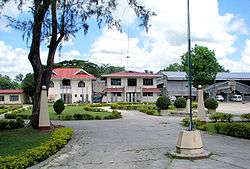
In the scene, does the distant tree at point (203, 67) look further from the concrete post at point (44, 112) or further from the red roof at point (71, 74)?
the concrete post at point (44, 112)

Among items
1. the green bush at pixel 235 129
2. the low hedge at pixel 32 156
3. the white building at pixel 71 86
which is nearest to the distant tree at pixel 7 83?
the white building at pixel 71 86

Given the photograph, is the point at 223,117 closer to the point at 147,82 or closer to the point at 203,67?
the point at 147,82

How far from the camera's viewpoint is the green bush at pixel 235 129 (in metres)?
16.8

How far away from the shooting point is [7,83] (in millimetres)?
109062

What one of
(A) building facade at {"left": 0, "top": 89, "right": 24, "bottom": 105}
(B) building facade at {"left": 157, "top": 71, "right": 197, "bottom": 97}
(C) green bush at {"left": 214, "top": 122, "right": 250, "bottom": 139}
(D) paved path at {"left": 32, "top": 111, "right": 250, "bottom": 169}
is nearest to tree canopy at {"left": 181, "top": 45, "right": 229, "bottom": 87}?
(B) building facade at {"left": 157, "top": 71, "right": 197, "bottom": 97}

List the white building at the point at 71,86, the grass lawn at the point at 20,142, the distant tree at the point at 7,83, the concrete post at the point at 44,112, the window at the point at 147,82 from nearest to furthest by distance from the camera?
the grass lawn at the point at 20,142 < the concrete post at the point at 44,112 < the white building at the point at 71,86 < the window at the point at 147,82 < the distant tree at the point at 7,83

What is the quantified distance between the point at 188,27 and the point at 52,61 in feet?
37.3

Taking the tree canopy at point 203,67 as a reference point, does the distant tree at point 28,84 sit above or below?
below

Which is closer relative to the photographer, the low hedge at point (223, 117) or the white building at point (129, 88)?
the low hedge at point (223, 117)

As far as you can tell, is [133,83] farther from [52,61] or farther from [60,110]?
[52,61]

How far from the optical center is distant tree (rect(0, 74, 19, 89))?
107312 mm

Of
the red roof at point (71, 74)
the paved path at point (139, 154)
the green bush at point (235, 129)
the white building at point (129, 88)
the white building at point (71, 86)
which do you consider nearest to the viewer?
the paved path at point (139, 154)

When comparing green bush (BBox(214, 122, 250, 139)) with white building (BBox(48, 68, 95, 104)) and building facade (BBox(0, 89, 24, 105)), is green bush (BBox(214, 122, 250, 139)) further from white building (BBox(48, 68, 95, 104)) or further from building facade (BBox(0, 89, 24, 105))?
building facade (BBox(0, 89, 24, 105))

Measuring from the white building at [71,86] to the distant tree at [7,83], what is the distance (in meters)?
41.0
